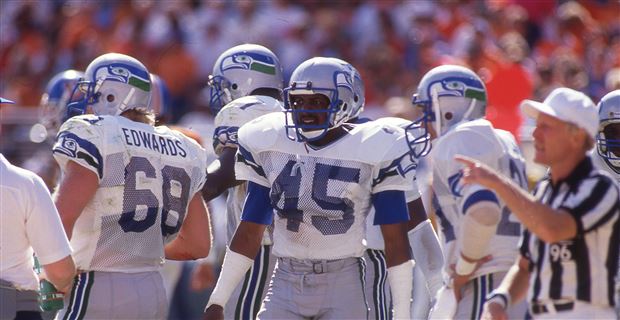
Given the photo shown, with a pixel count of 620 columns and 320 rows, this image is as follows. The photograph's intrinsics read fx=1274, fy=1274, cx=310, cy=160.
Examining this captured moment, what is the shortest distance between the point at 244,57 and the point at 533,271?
2.91 m

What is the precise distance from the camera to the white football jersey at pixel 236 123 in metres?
6.44

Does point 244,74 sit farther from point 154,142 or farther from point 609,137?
point 609,137

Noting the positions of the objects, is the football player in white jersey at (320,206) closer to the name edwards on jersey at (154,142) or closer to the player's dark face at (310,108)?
the player's dark face at (310,108)

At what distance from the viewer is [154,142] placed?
18.8 ft

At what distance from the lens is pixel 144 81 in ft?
20.0

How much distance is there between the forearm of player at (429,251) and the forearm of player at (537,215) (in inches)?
71.8

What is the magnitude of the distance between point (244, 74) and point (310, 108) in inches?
58.5

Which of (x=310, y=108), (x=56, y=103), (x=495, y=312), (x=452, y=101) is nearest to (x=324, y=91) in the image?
(x=310, y=108)

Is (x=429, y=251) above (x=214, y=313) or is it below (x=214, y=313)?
above

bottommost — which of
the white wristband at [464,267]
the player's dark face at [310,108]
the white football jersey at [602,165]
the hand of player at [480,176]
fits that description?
the white wristband at [464,267]

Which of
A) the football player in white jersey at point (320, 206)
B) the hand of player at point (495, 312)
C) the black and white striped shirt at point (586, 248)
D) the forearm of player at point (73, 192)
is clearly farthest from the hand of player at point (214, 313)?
the black and white striped shirt at point (586, 248)

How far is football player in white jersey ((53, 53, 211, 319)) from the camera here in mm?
5469

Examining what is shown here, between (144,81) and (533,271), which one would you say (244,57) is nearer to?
(144,81)

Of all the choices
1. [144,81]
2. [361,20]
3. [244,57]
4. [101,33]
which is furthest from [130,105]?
[101,33]
